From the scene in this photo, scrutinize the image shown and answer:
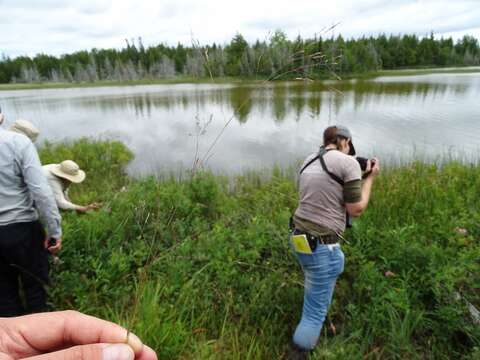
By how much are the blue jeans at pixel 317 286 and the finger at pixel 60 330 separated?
188 centimetres

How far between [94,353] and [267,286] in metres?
2.50

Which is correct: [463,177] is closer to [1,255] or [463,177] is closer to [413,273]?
[413,273]

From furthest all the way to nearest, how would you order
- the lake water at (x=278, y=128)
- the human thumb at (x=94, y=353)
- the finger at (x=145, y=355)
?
1. the lake water at (x=278, y=128)
2. the finger at (x=145, y=355)
3. the human thumb at (x=94, y=353)

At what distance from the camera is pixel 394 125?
495 inches

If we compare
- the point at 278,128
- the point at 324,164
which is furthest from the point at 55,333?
the point at 278,128

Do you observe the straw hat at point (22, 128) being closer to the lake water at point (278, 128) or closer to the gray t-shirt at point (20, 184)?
the gray t-shirt at point (20, 184)

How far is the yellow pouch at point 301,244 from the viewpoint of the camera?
2.46 m

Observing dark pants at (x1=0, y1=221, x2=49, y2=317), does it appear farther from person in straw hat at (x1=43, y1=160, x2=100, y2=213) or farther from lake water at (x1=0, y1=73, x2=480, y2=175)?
lake water at (x1=0, y1=73, x2=480, y2=175)

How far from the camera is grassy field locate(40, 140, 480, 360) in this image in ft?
7.91

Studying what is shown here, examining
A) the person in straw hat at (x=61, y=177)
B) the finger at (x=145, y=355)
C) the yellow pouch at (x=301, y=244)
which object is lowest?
the yellow pouch at (x=301, y=244)

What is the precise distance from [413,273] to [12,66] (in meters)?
105

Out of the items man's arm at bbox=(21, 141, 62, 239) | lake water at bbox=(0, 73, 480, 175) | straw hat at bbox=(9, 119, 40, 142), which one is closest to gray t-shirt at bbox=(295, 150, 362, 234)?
man's arm at bbox=(21, 141, 62, 239)

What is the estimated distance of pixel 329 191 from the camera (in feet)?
8.16

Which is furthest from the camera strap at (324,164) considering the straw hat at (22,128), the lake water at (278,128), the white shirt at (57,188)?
the straw hat at (22,128)
